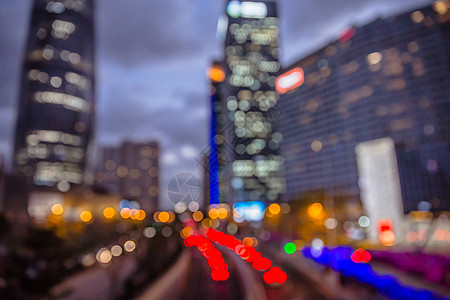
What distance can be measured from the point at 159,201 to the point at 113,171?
34.1 metres

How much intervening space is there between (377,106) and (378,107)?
0.45 meters

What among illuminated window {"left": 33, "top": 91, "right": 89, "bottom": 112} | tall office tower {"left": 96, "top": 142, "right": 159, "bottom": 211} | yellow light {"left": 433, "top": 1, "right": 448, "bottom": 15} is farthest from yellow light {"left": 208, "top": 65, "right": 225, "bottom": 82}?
tall office tower {"left": 96, "top": 142, "right": 159, "bottom": 211}

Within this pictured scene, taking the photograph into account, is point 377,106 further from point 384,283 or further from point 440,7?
point 384,283

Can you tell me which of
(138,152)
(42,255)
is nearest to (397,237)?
(42,255)

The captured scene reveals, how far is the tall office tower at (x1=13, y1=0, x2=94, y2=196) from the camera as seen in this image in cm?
10406

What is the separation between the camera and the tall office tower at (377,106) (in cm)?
6391

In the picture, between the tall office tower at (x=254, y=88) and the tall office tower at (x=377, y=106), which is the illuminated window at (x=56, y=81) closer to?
the tall office tower at (x=254, y=88)

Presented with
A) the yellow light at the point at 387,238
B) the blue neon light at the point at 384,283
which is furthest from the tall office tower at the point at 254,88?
the blue neon light at the point at 384,283

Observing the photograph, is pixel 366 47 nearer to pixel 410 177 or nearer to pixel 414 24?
pixel 414 24

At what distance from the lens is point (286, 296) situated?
15234 millimetres

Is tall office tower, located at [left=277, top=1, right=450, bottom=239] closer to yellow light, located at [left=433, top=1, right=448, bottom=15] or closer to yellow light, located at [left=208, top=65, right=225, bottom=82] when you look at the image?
yellow light, located at [left=433, top=1, right=448, bottom=15]

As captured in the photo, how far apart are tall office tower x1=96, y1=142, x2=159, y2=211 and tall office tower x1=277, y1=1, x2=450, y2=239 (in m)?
105

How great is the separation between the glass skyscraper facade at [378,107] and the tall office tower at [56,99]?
76.2 meters

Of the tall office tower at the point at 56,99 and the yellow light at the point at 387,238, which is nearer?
the yellow light at the point at 387,238
